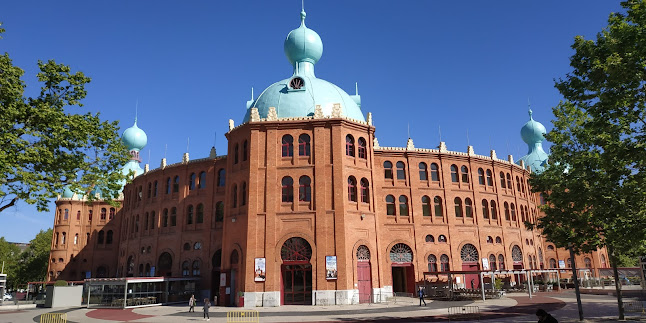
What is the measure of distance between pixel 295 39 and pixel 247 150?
15386 millimetres

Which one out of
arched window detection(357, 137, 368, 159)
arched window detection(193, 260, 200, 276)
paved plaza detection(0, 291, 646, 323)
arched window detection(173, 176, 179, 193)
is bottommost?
paved plaza detection(0, 291, 646, 323)

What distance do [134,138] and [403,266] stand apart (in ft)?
161

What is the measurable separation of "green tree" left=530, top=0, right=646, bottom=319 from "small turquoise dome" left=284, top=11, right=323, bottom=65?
1176 inches

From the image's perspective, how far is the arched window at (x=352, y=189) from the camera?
37344 mm

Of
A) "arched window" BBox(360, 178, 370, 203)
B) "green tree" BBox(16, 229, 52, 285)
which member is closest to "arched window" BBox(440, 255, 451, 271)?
"arched window" BBox(360, 178, 370, 203)

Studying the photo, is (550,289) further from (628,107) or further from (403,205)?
(628,107)

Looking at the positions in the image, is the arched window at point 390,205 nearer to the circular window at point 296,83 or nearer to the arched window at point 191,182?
the circular window at point 296,83

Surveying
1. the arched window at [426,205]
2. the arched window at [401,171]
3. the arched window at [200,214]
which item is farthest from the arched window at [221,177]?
the arched window at [426,205]

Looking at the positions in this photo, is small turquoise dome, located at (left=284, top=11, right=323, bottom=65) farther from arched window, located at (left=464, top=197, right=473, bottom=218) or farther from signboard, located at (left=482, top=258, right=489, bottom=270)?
signboard, located at (left=482, top=258, right=489, bottom=270)

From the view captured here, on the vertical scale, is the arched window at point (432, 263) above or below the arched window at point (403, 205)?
below

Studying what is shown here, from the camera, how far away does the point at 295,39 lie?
4731cm

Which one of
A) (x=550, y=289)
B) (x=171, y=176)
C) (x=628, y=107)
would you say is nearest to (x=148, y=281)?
(x=171, y=176)

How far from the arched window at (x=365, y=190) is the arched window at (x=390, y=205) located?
5.91 meters

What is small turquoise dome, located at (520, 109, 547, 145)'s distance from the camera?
65.9 m
